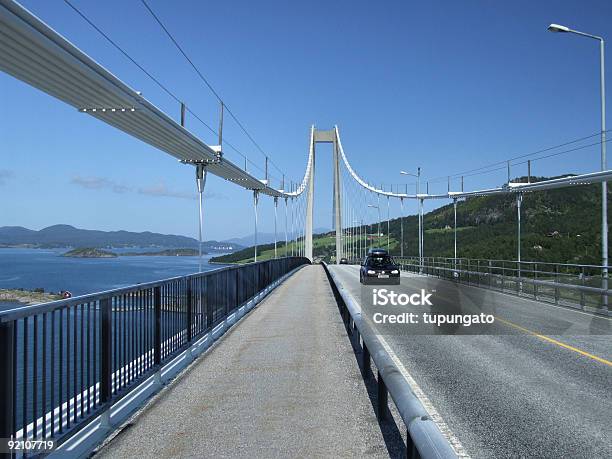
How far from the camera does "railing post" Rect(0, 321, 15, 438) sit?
4.00 metres

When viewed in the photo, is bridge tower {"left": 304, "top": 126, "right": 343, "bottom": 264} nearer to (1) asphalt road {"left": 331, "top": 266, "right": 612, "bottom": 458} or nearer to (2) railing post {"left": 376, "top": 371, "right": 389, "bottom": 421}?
(1) asphalt road {"left": 331, "top": 266, "right": 612, "bottom": 458}

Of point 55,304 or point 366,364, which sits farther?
point 366,364

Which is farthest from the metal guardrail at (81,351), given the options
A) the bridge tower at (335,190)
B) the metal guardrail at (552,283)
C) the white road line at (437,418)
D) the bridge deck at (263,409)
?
the bridge tower at (335,190)

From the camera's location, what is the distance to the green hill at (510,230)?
77.6 m

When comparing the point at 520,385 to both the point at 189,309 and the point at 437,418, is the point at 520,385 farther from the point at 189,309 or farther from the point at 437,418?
the point at 189,309

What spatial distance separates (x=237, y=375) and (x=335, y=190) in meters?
81.2

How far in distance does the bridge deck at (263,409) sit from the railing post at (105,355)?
0.42m

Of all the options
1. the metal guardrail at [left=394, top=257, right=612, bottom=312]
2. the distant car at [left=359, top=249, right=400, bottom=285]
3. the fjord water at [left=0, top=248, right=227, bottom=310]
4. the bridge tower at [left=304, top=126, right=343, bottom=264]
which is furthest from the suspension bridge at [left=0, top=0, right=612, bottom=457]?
the bridge tower at [left=304, top=126, right=343, bottom=264]

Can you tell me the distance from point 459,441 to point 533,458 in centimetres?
67

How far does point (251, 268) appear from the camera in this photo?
1908cm

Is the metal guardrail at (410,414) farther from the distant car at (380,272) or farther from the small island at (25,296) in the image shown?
the distant car at (380,272)

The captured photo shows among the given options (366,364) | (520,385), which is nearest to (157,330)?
(366,364)

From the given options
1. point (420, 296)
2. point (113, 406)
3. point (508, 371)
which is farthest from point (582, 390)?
point (420, 296)

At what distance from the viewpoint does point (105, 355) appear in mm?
5910
